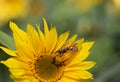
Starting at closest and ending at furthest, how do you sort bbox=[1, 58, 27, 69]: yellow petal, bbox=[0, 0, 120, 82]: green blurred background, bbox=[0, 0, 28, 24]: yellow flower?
bbox=[1, 58, 27, 69]: yellow petal < bbox=[0, 0, 120, 82]: green blurred background < bbox=[0, 0, 28, 24]: yellow flower

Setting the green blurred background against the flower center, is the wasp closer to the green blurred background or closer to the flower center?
the flower center

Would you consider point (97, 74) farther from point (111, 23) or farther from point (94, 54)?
point (111, 23)

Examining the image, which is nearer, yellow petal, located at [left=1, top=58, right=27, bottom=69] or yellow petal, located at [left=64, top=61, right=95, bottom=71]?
yellow petal, located at [left=1, top=58, right=27, bottom=69]

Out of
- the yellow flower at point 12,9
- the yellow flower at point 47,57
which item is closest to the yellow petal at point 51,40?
the yellow flower at point 47,57

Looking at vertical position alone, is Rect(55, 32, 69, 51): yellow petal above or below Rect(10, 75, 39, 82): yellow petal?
above

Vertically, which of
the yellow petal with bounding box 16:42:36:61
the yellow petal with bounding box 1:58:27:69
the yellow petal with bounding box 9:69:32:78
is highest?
the yellow petal with bounding box 16:42:36:61

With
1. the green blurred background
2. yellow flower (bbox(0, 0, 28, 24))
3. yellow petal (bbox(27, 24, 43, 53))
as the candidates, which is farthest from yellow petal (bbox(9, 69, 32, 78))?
yellow flower (bbox(0, 0, 28, 24))
